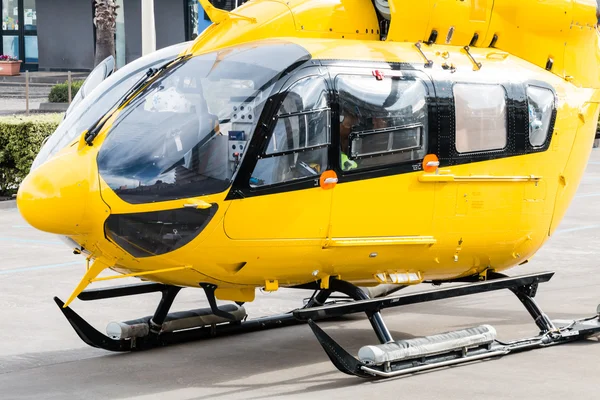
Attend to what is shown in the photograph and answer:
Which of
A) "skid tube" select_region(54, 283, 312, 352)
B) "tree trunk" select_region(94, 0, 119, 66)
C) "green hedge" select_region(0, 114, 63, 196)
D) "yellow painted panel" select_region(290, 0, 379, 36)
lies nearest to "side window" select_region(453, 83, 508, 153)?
"yellow painted panel" select_region(290, 0, 379, 36)

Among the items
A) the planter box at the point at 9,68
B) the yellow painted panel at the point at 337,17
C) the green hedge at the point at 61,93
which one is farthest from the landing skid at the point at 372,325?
the planter box at the point at 9,68

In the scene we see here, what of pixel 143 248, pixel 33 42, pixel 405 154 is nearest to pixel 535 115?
pixel 405 154

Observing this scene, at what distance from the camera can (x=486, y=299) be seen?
37.0 ft

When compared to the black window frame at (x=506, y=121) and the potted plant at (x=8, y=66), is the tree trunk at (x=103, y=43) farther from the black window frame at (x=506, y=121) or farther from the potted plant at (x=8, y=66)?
the black window frame at (x=506, y=121)

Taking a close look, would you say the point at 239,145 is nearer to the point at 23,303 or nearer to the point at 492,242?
the point at 492,242

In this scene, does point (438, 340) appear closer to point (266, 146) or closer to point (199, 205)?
point (266, 146)

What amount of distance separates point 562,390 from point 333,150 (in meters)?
2.33

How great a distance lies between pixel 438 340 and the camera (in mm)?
8344

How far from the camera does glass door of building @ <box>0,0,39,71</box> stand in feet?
149

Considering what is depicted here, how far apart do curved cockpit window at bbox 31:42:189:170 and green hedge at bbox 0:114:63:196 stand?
9425 mm

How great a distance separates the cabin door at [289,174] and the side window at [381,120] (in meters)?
0.18

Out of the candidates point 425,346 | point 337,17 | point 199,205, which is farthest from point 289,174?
point 425,346

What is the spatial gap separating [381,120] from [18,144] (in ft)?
35.2

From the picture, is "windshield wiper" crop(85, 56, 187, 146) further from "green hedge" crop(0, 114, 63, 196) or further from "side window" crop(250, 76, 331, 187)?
"green hedge" crop(0, 114, 63, 196)
